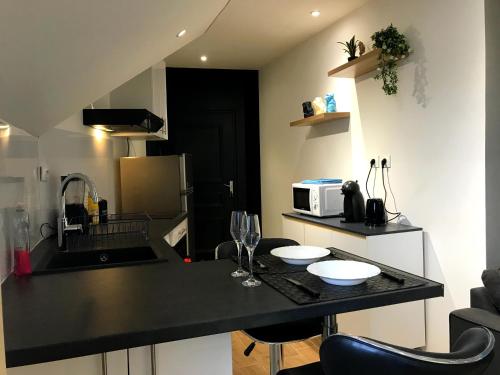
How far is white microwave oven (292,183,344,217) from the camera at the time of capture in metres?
3.36

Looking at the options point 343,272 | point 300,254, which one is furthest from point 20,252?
point 343,272

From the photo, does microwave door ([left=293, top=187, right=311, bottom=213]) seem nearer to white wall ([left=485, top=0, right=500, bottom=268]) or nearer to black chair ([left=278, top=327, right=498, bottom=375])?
white wall ([left=485, top=0, right=500, bottom=268])

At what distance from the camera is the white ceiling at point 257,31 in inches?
130

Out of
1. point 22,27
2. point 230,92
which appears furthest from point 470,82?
point 230,92

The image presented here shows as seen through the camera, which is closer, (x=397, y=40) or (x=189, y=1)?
(x=189, y=1)

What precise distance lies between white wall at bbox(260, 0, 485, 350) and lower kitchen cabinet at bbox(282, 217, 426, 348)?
8cm

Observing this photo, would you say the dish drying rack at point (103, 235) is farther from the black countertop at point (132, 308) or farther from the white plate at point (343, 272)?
the white plate at point (343, 272)

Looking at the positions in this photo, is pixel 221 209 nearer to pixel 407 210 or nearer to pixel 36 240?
pixel 407 210

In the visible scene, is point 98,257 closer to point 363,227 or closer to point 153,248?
point 153,248

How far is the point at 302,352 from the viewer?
2.96 meters

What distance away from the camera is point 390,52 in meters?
2.81

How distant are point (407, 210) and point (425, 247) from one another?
289mm

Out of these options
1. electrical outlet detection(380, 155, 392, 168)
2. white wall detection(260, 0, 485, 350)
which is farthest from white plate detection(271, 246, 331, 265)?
electrical outlet detection(380, 155, 392, 168)

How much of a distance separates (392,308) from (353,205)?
77 cm
